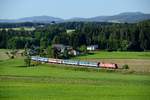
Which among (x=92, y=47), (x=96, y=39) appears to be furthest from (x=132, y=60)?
(x=96, y=39)

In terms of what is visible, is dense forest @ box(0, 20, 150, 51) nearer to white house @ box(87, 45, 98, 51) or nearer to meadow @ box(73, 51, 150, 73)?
white house @ box(87, 45, 98, 51)

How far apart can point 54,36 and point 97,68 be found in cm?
2053

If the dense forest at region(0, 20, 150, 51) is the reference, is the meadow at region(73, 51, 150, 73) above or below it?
below

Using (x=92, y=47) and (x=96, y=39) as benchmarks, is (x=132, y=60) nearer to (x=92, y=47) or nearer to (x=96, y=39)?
(x=92, y=47)

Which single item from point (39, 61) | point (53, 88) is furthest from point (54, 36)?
point (53, 88)

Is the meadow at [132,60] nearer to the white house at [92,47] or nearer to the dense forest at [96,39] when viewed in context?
the dense forest at [96,39]

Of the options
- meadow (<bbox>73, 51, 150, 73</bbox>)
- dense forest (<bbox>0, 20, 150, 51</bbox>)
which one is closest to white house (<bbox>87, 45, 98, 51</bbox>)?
dense forest (<bbox>0, 20, 150, 51</bbox>)

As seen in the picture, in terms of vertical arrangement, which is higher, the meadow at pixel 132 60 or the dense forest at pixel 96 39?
the dense forest at pixel 96 39

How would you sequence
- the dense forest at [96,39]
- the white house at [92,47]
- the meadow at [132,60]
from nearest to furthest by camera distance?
the meadow at [132,60], the dense forest at [96,39], the white house at [92,47]

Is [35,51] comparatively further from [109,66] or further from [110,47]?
[109,66]

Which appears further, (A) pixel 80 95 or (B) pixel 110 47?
(B) pixel 110 47

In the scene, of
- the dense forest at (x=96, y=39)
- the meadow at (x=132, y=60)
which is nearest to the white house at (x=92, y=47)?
the dense forest at (x=96, y=39)

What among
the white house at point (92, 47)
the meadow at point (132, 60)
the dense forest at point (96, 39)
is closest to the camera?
the meadow at point (132, 60)

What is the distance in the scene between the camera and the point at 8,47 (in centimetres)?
3969
